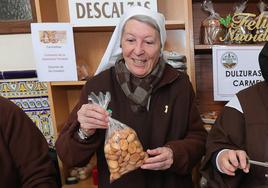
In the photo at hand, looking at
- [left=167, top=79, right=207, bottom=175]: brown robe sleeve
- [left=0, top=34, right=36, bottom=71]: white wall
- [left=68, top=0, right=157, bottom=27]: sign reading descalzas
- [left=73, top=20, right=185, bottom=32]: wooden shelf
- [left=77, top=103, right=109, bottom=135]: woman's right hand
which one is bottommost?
[left=167, top=79, right=207, bottom=175]: brown robe sleeve

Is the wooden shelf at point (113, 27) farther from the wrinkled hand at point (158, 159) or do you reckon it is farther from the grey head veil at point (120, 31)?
the wrinkled hand at point (158, 159)

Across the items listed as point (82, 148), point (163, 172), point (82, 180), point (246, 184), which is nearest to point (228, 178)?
point (246, 184)

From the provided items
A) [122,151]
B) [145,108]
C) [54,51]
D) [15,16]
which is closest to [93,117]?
[122,151]

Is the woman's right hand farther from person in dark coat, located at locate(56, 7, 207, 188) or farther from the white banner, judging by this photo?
the white banner

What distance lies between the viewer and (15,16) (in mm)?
1795

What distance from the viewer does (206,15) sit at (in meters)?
1.77

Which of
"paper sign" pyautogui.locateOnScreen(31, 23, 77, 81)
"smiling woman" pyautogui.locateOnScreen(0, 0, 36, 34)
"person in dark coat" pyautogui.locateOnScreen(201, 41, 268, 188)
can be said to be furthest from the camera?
"smiling woman" pyautogui.locateOnScreen(0, 0, 36, 34)

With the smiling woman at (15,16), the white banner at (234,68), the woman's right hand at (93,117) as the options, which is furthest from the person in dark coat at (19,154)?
the white banner at (234,68)

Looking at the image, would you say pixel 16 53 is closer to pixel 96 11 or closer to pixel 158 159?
pixel 96 11

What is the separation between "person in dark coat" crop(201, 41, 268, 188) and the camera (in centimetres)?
104

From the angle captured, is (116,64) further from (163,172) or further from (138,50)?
(163,172)

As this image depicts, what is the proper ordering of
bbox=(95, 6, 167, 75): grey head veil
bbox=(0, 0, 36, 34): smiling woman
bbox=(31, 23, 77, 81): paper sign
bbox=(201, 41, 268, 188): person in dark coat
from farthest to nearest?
bbox=(0, 0, 36, 34): smiling woman, bbox=(31, 23, 77, 81): paper sign, bbox=(95, 6, 167, 75): grey head veil, bbox=(201, 41, 268, 188): person in dark coat

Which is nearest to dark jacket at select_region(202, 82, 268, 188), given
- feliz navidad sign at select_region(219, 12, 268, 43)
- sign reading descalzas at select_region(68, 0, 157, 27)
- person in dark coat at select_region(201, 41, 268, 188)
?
person in dark coat at select_region(201, 41, 268, 188)

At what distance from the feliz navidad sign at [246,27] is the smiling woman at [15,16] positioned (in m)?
1.08
